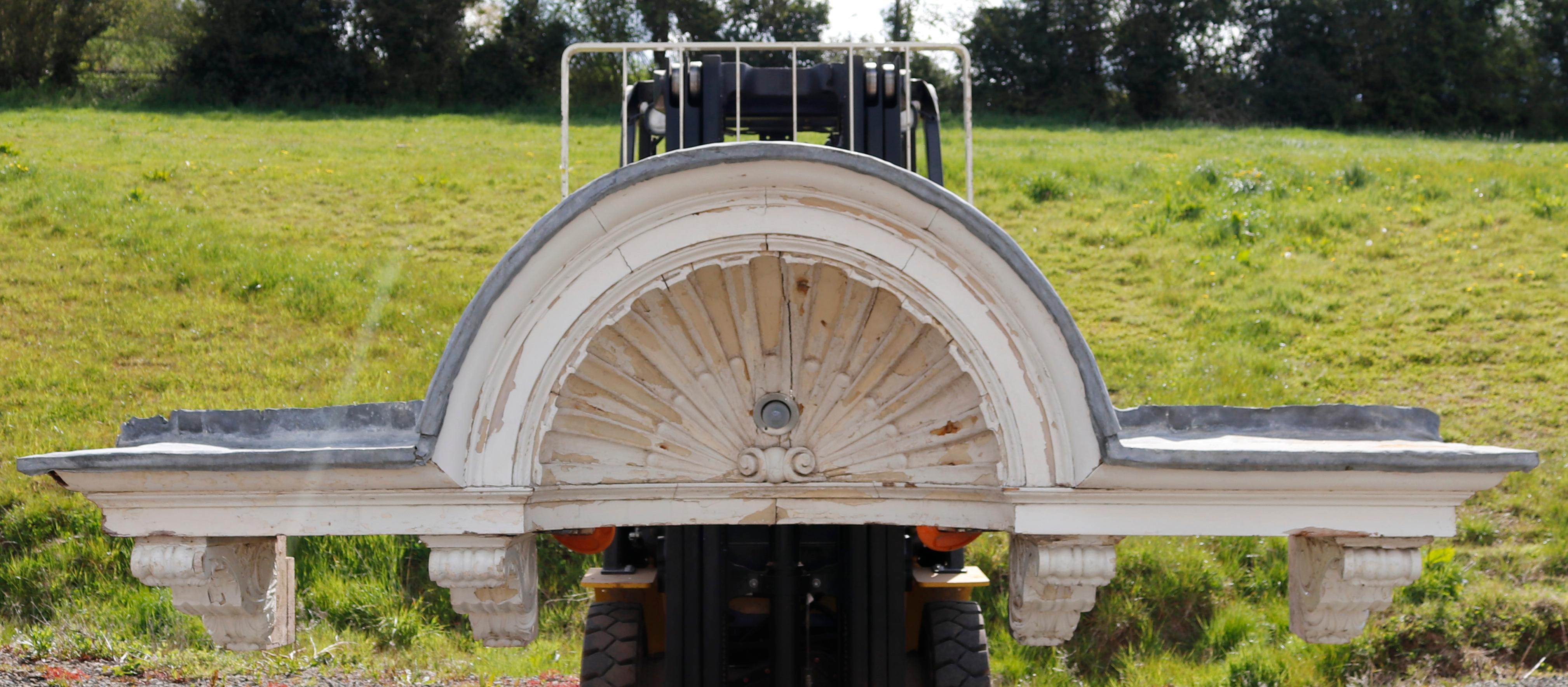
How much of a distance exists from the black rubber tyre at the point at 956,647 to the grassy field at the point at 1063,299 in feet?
8.16

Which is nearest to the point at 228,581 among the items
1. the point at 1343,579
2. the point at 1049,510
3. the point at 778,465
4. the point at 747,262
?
the point at 778,465

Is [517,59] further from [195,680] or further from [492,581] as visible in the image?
[492,581]

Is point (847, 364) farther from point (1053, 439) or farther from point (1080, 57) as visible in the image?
point (1080, 57)

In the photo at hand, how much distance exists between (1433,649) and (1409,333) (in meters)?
4.42

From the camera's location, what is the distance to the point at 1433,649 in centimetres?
690

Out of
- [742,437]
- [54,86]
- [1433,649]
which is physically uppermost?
[54,86]

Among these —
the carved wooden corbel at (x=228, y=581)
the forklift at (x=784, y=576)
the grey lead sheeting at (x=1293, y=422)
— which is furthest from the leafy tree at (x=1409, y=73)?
the carved wooden corbel at (x=228, y=581)

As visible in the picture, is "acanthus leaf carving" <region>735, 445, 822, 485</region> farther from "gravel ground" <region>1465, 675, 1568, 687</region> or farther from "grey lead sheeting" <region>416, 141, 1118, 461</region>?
"gravel ground" <region>1465, 675, 1568, 687</region>

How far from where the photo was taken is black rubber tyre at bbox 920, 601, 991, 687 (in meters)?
4.49

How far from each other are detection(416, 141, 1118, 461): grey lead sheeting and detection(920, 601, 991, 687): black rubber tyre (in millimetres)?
1685

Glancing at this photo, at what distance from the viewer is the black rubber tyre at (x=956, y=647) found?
4.49 meters

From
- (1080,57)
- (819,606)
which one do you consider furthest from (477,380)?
(1080,57)

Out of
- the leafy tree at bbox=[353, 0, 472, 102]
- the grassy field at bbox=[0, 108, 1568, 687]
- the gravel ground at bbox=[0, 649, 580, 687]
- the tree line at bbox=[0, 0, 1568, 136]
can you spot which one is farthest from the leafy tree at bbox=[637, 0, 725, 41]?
the gravel ground at bbox=[0, 649, 580, 687]

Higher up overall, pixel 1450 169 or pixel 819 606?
pixel 1450 169
